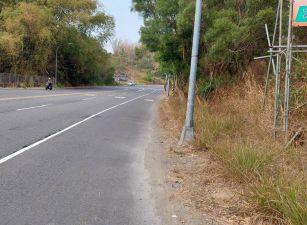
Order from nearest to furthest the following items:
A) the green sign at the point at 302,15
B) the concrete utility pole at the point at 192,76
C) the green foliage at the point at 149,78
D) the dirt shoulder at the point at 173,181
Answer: the dirt shoulder at the point at 173,181, the green sign at the point at 302,15, the concrete utility pole at the point at 192,76, the green foliage at the point at 149,78

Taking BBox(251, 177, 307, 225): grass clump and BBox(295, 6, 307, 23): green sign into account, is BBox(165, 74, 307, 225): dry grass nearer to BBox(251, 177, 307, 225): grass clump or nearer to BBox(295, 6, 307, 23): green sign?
BBox(251, 177, 307, 225): grass clump

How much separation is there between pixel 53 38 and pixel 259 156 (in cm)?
6257

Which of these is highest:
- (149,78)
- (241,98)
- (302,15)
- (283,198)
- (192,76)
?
(302,15)

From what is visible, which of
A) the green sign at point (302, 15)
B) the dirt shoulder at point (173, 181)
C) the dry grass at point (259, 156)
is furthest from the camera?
the green sign at point (302, 15)

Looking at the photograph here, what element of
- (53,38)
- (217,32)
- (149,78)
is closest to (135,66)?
(149,78)

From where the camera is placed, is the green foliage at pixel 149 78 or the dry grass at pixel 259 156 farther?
the green foliage at pixel 149 78

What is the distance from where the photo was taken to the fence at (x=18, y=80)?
56.2 meters

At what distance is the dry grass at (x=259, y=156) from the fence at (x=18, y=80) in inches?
1826

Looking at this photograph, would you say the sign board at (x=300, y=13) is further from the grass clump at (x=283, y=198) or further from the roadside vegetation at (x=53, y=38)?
the roadside vegetation at (x=53, y=38)

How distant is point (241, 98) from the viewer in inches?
576

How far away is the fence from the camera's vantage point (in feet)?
184

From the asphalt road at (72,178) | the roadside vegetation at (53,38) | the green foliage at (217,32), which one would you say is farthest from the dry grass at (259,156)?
the roadside vegetation at (53,38)

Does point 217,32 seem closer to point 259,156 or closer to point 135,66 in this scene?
point 259,156

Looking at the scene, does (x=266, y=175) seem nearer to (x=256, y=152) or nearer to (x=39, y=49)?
(x=256, y=152)
